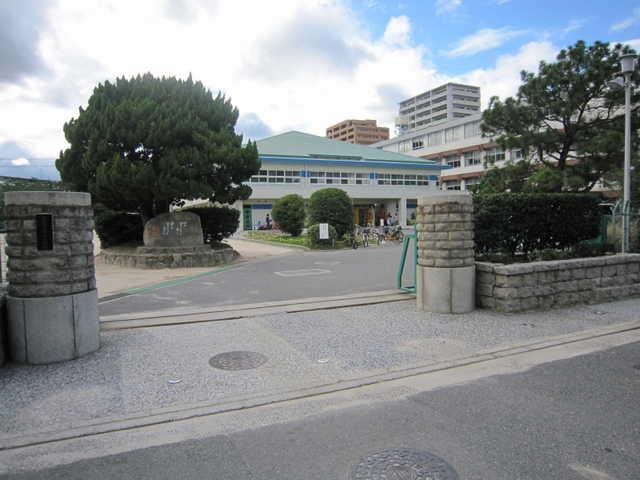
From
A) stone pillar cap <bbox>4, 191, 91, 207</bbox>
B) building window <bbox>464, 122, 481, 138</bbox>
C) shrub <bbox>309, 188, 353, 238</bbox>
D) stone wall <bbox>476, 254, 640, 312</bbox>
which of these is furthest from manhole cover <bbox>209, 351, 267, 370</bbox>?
building window <bbox>464, 122, 481, 138</bbox>

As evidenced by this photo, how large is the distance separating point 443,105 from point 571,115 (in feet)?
362

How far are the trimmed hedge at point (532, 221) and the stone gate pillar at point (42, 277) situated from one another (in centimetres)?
722

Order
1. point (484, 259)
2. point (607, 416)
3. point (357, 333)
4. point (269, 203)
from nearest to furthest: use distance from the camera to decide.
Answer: point (607, 416), point (357, 333), point (484, 259), point (269, 203)

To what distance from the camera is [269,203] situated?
45.0m

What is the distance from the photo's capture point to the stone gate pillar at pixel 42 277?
5.55m

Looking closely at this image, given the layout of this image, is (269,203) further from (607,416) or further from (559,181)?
(607,416)

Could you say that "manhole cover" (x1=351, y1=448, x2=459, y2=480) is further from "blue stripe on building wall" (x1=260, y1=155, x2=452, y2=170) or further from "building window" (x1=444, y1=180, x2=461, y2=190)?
"building window" (x1=444, y1=180, x2=461, y2=190)

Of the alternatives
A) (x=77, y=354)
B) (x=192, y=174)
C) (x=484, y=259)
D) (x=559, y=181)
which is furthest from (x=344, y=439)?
(x=559, y=181)

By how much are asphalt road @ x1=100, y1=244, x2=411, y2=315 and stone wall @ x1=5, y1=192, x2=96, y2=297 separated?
2.89 metres

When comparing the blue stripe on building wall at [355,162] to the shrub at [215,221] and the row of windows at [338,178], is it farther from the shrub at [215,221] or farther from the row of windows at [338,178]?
the shrub at [215,221]

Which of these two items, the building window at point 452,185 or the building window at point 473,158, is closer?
the building window at point 473,158

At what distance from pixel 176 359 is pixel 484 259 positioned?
20.7 feet

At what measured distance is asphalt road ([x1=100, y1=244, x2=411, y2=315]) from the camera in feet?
30.7

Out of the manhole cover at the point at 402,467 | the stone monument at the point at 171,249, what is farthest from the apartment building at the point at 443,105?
the manhole cover at the point at 402,467
